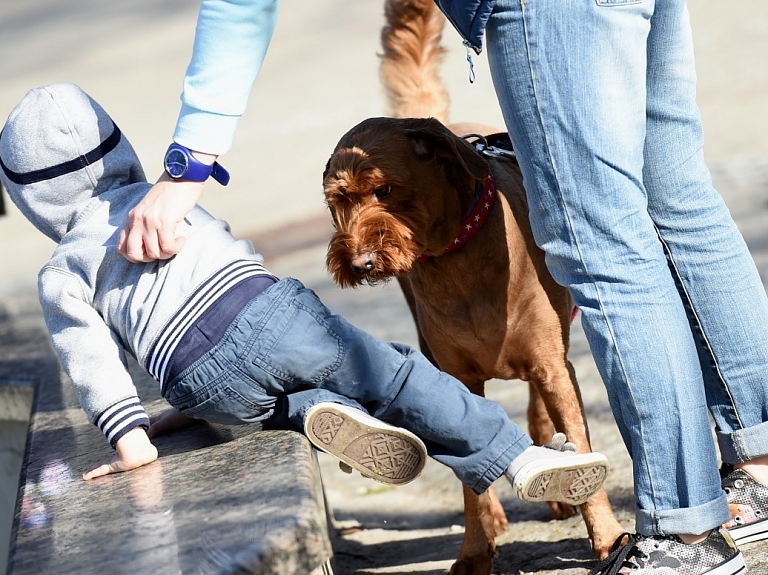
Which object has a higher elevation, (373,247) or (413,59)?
(413,59)

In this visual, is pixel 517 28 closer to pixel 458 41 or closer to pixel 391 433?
pixel 391 433

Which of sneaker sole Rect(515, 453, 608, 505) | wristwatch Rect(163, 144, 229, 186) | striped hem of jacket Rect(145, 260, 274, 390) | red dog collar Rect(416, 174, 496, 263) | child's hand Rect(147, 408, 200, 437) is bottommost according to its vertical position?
child's hand Rect(147, 408, 200, 437)

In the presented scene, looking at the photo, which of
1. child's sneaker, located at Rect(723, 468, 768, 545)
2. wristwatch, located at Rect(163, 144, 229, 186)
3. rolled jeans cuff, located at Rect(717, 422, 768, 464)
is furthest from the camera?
child's sneaker, located at Rect(723, 468, 768, 545)

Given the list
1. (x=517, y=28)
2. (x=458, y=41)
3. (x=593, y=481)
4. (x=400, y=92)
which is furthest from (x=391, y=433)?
(x=458, y=41)

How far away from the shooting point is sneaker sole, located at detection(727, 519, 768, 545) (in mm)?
2869

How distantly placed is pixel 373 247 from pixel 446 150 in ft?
1.32

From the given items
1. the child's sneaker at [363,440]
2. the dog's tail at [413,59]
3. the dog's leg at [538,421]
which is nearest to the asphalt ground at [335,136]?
the dog's leg at [538,421]

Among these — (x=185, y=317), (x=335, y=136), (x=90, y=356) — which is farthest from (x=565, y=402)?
(x=335, y=136)

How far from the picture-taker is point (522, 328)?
3264 mm

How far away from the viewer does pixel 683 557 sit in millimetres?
2541

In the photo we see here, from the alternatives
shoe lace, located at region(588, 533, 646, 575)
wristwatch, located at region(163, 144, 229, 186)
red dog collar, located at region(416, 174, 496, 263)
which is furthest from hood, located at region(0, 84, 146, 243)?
shoe lace, located at region(588, 533, 646, 575)

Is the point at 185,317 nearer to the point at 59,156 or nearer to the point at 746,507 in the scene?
the point at 59,156

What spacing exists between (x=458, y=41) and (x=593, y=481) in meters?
12.7

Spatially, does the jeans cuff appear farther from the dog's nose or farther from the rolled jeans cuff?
the dog's nose
